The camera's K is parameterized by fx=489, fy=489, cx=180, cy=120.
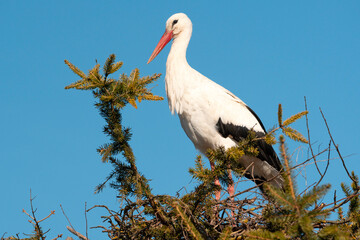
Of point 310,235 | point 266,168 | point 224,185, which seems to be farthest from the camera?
point 266,168

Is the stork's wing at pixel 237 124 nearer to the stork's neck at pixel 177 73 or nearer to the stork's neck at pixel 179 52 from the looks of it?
the stork's neck at pixel 177 73

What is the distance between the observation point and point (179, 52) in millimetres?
6309

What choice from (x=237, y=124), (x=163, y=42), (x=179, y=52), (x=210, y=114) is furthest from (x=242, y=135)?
(x=163, y=42)

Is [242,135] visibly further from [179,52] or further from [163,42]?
[163,42]

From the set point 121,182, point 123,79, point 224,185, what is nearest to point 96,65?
Answer: point 123,79

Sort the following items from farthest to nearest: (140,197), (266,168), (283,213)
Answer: (266,168)
(140,197)
(283,213)

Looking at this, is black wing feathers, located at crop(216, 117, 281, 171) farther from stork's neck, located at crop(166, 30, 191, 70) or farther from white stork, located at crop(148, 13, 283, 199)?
stork's neck, located at crop(166, 30, 191, 70)

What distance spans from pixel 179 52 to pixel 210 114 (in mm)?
1072

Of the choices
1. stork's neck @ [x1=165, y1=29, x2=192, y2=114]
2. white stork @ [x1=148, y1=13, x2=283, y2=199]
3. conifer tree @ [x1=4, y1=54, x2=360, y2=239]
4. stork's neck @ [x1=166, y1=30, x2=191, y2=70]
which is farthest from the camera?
stork's neck @ [x1=166, y1=30, x2=191, y2=70]

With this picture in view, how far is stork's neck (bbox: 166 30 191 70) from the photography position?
6.16m

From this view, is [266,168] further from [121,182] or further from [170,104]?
[121,182]

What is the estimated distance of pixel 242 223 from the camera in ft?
14.0

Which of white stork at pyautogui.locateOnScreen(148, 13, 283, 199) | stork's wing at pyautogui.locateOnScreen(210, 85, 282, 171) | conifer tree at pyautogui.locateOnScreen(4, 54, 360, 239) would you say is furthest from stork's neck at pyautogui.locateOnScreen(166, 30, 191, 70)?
conifer tree at pyautogui.locateOnScreen(4, 54, 360, 239)

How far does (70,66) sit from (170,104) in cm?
250
